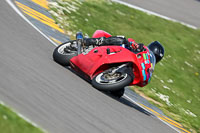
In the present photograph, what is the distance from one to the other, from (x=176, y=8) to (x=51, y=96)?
48.7ft

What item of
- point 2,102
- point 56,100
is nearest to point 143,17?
point 56,100

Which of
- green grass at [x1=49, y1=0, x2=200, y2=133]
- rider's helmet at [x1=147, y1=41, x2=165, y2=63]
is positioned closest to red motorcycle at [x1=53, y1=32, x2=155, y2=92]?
rider's helmet at [x1=147, y1=41, x2=165, y2=63]

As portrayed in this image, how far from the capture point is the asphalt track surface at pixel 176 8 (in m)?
19.0

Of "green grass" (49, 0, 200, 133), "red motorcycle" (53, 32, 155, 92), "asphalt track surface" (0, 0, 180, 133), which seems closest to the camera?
"asphalt track surface" (0, 0, 180, 133)

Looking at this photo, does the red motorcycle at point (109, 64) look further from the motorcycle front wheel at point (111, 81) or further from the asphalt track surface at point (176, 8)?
the asphalt track surface at point (176, 8)

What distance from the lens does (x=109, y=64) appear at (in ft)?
26.5

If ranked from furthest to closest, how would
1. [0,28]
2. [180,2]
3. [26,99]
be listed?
1. [180,2]
2. [0,28]
3. [26,99]

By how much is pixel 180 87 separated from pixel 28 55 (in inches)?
242

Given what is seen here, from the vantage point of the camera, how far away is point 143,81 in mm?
8141

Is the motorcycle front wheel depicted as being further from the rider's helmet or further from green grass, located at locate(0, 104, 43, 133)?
green grass, located at locate(0, 104, 43, 133)

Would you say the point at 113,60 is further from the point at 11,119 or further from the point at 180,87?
the point at 180,87

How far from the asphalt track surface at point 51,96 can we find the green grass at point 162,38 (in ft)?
8.84

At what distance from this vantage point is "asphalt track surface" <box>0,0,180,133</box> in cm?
536

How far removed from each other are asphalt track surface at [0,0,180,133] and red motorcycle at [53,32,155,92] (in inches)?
8.3
